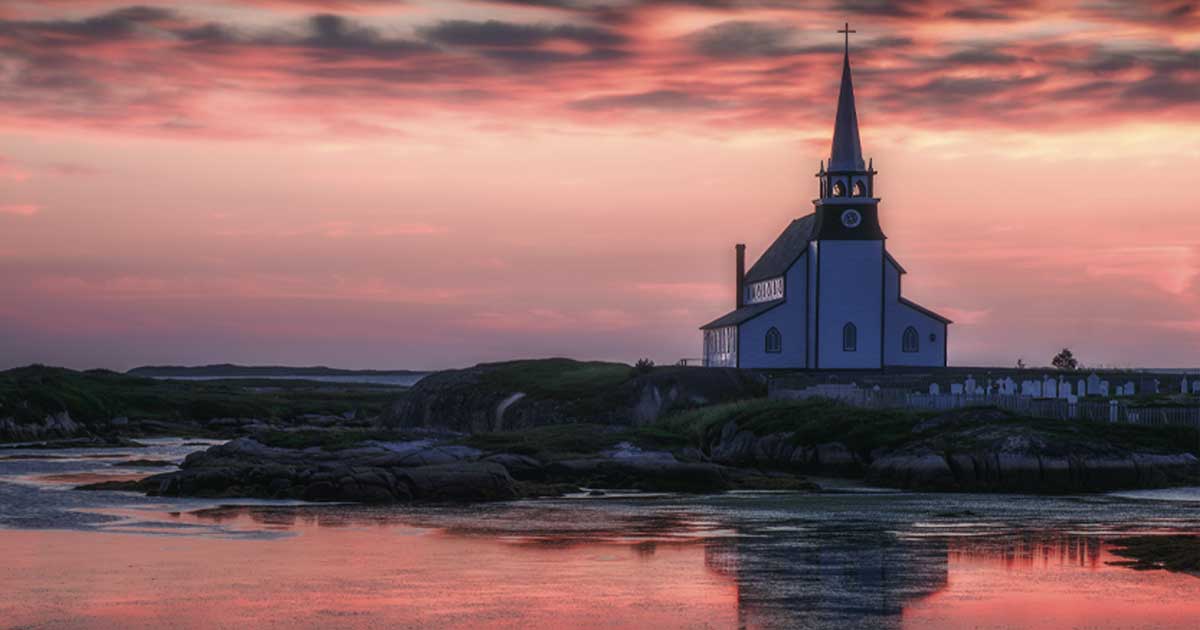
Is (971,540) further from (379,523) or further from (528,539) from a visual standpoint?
(379,523)

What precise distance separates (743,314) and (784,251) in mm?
5645

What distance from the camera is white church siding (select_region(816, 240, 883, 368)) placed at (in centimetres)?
8862

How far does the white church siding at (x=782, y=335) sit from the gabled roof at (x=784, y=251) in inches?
79.8

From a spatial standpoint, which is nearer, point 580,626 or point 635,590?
point 580,626

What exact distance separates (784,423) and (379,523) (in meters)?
28.7

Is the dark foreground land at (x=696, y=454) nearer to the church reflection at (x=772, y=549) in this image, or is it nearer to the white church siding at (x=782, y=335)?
the church reflection at (x=772, y=549)

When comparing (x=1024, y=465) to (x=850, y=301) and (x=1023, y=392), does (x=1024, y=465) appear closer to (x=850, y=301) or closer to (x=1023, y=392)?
(x=1023, y=392)

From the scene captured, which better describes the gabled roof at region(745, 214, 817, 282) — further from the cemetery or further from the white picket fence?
the white picket fence

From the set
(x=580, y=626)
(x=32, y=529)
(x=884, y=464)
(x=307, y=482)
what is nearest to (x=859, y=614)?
(x=580, y=626)

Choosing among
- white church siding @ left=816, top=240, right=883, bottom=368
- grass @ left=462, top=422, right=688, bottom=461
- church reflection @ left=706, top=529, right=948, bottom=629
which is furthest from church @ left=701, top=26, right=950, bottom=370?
church reflection @ left=706, top=529, right=948, bottom=629

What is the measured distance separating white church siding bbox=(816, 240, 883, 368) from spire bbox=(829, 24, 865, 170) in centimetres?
425

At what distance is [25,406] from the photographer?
82.4 meters

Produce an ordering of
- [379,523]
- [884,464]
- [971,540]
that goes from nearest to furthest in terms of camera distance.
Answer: [971,540] → [379,523] → [884,464]

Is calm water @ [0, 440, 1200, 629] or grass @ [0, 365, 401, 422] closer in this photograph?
calm water @ [0, 440, 1200, 629]
